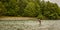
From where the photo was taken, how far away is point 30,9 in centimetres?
1013

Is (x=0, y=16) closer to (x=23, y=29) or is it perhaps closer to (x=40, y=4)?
(x=23, y=29)

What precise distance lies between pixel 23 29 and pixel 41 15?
348cm

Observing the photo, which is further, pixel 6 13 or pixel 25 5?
pixel 25 5

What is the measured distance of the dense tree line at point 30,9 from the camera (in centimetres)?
934

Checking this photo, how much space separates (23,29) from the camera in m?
7.02

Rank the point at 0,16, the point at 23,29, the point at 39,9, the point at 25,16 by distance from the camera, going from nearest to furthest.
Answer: the point at 23,29, the point at 0,16, the point at 25,16, the point at 39,9

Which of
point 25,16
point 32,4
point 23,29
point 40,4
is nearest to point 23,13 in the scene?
point 25,16

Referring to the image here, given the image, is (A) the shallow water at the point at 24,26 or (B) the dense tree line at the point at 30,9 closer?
(A) the shallow water at the point at 24,26

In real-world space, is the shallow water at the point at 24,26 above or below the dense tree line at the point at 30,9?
below

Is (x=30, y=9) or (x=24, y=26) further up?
(x=30, y=9)

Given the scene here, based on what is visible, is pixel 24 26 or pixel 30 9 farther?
pixel 30 9

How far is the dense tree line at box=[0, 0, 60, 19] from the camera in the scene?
368 inches

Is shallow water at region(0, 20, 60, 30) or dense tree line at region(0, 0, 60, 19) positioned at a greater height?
dense tree line at region(0, 0, 60, 19)

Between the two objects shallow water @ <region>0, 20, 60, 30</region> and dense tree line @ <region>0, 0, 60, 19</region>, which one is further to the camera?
dense tree line @ <region>0, 0, 60, 19</region>
